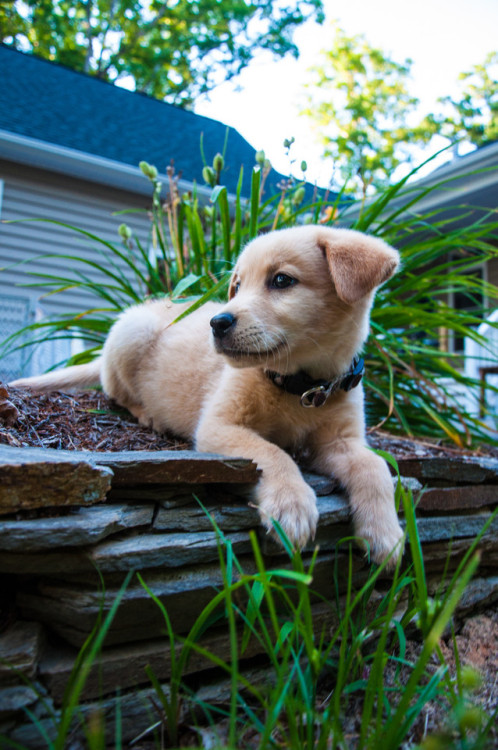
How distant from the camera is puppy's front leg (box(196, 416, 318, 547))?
57.9 inches

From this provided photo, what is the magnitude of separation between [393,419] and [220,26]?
62.3ft

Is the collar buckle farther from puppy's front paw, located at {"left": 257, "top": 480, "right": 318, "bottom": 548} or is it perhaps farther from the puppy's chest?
puppy's front paw, located at {"left": 257, "top": 480, "right": 318, "bottom": 548}

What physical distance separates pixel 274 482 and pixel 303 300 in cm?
71

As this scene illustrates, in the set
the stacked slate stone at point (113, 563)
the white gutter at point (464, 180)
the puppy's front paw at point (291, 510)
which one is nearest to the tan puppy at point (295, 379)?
the puppy's front paw at point (291, 510)

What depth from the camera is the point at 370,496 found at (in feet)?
5.44

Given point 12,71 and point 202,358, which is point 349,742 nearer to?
point 202,358

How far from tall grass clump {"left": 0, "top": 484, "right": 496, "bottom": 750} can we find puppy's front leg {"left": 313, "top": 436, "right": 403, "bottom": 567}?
0.10 meters

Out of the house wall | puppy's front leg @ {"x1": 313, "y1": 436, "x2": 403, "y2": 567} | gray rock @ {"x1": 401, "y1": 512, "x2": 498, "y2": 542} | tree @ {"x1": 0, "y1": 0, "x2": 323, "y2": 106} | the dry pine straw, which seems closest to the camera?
the dry pine straw

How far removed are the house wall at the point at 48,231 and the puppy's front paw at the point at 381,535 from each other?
5.34m

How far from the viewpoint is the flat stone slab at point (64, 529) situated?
119 cm

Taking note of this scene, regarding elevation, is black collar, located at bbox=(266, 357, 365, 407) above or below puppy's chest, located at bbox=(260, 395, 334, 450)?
above

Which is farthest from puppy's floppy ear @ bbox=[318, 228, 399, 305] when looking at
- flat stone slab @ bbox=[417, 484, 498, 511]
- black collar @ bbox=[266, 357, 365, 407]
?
flat stone slab @ bbox=[417, 484, 498, 511]

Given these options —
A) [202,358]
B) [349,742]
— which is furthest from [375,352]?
[349,742]

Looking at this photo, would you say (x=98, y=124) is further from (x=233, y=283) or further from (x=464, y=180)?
(x=233, y=283)
